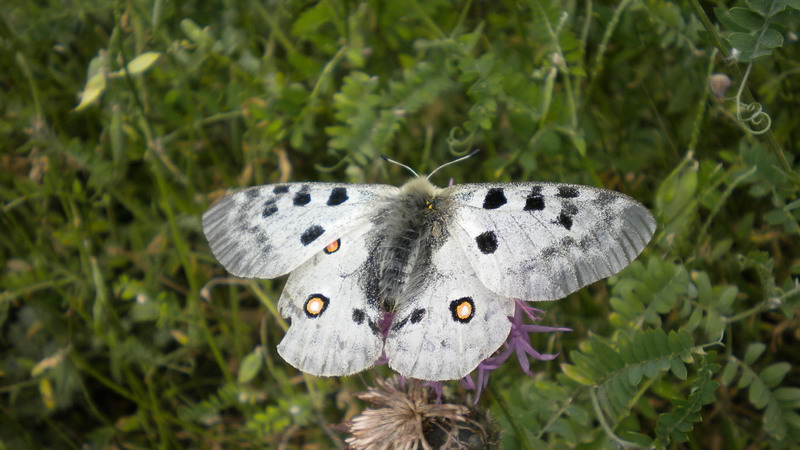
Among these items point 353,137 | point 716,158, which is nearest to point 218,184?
point 353,137

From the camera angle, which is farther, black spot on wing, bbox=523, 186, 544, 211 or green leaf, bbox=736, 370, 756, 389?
green leaf, bbox=736, 370, 756, 389

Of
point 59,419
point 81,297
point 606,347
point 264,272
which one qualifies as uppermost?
point 264,272

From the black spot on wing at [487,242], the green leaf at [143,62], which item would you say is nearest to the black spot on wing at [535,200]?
the black spot on wing at [487,242]

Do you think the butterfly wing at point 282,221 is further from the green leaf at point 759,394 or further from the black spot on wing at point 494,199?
the green leaf at point 759,394

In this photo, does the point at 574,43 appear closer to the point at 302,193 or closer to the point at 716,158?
the point at 716,158

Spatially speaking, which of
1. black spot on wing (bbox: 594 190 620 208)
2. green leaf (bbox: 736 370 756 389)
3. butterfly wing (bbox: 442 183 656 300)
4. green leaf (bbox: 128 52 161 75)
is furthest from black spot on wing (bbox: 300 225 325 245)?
green leaf (bbox: 736 370 756 389)

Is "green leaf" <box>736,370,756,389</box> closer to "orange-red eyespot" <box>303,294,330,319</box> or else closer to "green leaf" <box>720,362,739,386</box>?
"green leaf" <box>720,362,739,386</box>

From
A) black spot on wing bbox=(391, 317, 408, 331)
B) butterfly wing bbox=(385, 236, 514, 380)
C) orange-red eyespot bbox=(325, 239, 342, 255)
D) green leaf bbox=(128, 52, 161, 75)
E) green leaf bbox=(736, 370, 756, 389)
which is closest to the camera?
butterfly wing bbox=(385, 236, 514, 380)
